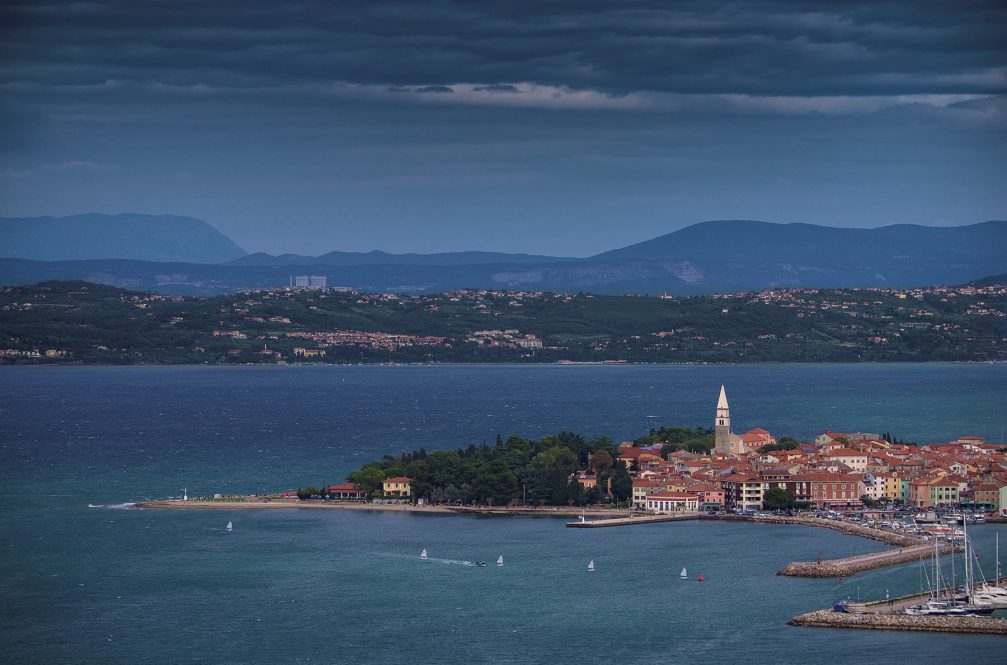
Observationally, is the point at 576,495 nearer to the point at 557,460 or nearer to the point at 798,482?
the point at 557,460

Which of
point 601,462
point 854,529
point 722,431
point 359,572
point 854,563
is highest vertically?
point 722,431

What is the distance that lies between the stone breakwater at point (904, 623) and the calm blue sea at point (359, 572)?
47 cm

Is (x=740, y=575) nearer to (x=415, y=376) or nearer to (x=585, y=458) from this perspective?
(x=585, y=458)

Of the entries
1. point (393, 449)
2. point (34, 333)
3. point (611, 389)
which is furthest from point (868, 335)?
point (393, 449)

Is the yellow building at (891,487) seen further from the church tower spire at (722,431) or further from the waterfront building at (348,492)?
the waterfront building at (348,492)

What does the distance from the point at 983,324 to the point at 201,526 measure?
427 ft

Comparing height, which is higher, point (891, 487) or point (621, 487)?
point (891, 487)

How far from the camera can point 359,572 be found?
3916 centimetres

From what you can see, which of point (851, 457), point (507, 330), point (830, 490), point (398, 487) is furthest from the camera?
point (507, 330)

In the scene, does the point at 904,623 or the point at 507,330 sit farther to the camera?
the point at 507,330

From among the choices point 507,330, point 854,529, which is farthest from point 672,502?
point 507,330

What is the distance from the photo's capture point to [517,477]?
5231cm

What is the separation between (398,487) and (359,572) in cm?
1377

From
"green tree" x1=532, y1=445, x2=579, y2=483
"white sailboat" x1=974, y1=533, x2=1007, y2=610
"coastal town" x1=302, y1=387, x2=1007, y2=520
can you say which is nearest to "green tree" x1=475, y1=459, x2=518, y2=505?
"coastal town" x1=302, y1=387, x2=1007, y2=520
